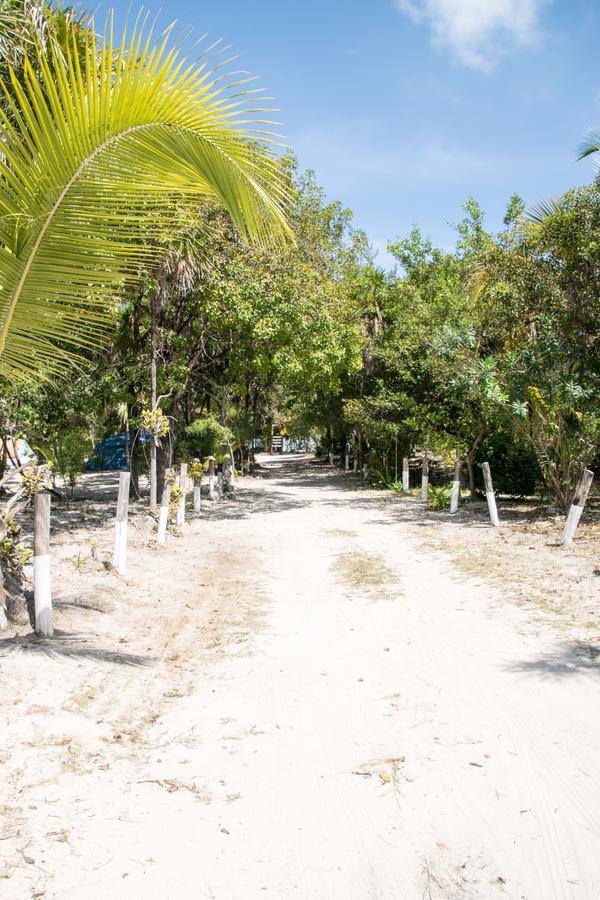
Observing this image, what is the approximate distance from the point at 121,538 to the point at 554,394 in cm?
890

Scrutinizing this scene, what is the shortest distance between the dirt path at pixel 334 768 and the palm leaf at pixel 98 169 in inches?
98.0

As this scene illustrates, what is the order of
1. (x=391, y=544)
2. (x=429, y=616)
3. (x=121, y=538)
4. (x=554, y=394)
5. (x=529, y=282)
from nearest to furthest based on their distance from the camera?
1. (x=429, y=616)
2. (x=121, y=538)
3. (x=391, y=544)
4. (x=554, y=394)
5. (x=529, y=282)

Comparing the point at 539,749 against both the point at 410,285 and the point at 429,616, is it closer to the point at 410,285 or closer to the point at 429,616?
the point at 429,616

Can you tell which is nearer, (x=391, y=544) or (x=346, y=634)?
(x=346, y=634)

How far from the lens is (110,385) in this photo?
1420 centimetres

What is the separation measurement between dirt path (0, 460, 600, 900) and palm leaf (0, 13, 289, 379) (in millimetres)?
2489

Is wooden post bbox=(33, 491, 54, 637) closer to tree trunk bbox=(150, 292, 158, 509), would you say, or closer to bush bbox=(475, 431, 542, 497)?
tree trunk bbox=(150, 292, 158, 509)

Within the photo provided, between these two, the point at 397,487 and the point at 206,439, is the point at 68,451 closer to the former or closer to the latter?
the point at 206,439

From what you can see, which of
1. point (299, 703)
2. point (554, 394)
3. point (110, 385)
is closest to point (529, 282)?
point (554, 394)

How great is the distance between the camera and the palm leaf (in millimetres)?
3059

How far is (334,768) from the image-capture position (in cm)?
374

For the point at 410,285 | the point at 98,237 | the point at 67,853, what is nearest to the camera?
the point at 67,853

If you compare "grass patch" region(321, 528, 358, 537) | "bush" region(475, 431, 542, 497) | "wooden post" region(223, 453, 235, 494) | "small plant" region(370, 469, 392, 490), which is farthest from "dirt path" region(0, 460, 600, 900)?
"small plant" region(370, 469, 392, 490)

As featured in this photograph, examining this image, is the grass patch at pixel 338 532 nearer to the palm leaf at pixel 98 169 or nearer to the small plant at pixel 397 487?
the small plant at pixel 397 487
